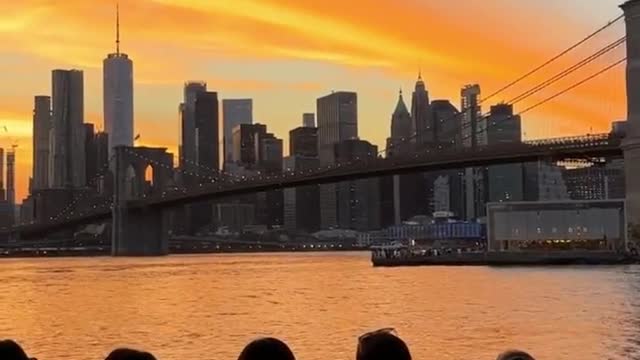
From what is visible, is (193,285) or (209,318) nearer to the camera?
(209,318)

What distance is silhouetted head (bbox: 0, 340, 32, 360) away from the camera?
3.21 meters

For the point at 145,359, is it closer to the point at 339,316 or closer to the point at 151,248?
the point at 339,316

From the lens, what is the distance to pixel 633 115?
64688 millimetres

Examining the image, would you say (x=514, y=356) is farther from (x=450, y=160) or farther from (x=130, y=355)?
(x=450, y=160)

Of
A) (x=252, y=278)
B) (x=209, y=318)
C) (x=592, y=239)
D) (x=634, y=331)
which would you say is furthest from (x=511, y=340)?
(x=592, y=239)

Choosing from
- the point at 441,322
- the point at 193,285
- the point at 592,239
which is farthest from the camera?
the point at 592,239

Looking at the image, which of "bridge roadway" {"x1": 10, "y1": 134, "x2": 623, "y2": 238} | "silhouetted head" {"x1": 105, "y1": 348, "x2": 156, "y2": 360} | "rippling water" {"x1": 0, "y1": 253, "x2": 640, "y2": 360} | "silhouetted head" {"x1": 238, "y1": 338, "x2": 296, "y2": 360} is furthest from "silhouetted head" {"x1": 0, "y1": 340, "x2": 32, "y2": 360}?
"bridge roadway" {"x1": 10, "y1": 134, "x2": 623, "y2": 238}

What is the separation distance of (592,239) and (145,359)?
75213 millimetres

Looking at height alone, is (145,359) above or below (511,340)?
above

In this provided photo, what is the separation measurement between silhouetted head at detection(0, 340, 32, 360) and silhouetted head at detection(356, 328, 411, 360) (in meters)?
1.01

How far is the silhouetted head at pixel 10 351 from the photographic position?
3213mm

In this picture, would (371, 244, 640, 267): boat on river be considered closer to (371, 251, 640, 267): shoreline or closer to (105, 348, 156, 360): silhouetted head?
(371, 251, 640, 267): shoreline

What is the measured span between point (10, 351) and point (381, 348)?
3.62ft

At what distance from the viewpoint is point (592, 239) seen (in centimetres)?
7562
